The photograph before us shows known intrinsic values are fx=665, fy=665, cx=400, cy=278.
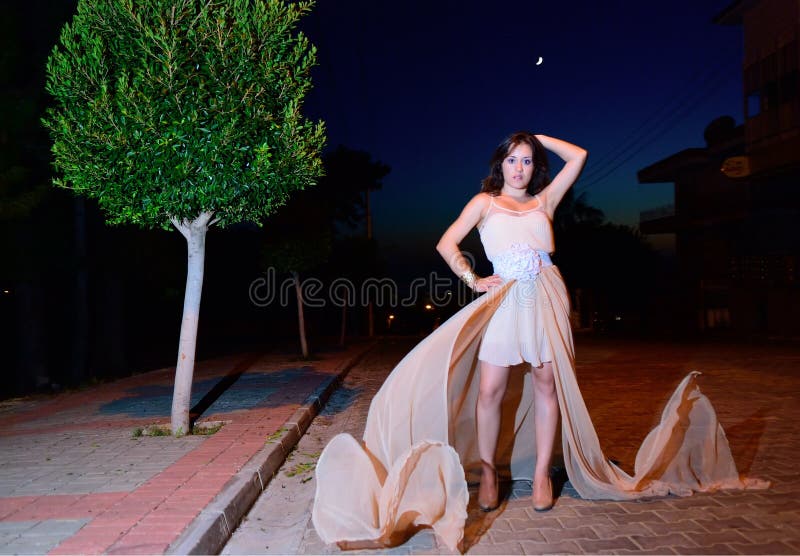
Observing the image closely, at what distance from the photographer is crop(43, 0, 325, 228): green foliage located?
601 cm

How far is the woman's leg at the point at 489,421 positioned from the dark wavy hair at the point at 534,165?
114 centimetres

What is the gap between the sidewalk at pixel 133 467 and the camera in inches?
147

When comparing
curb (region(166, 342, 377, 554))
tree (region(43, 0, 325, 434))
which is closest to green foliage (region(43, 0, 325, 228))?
tree (region(43, 0, 325, 434))

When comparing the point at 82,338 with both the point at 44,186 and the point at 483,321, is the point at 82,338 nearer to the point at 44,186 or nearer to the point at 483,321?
the point at 44,186

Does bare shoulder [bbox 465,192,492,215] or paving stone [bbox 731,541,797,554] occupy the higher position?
bare shoulder [bbox 465,192,492,215]

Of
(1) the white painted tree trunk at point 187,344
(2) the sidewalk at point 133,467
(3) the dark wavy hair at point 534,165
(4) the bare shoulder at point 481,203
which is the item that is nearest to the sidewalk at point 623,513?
(2) the sidewalk at point 133,467

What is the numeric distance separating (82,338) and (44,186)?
4.77m

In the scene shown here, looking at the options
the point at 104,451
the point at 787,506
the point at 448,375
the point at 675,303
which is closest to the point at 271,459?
the point at 104,451

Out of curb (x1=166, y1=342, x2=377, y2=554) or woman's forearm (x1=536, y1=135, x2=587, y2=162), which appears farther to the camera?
woman's forearm (x1=536, y1=135, x2=587, y2=162)

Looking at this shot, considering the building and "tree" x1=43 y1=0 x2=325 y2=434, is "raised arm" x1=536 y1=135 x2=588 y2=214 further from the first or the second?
the building

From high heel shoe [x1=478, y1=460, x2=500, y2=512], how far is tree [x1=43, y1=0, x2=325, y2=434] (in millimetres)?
3633

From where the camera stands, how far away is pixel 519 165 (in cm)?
415

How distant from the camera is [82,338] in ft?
49.1

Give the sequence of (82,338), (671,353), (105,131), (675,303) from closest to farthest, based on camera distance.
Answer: (105,131), (82,338), (671,353), (675,303)
